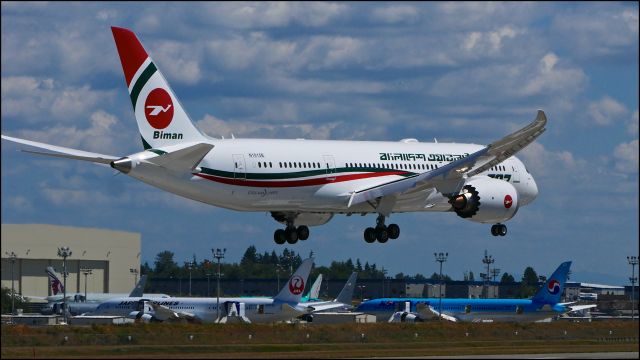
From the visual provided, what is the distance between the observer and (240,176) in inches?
2493

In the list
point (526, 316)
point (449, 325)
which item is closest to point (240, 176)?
point (449, 325)

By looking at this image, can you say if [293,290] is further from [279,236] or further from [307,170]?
[307,170]

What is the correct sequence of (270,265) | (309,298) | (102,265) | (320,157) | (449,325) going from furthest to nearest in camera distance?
1. (270,265)
2. (102,265)
3. (309,298)
4. (449,325)
5. (320,157)

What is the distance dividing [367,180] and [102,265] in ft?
330

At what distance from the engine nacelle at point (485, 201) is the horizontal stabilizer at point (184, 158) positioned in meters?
15.3

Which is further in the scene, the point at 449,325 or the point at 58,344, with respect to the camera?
the point at 449,325

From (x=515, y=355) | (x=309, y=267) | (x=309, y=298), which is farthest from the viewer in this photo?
(x=309, y=298)

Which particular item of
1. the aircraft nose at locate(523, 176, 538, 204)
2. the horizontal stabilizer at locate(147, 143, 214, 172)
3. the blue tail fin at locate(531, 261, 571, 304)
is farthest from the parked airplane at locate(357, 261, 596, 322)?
A: the horizontal stabilizer at locate(147, 143, 214, 172)

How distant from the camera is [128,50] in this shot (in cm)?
6341

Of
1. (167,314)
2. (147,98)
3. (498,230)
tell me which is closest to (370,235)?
(498,230)

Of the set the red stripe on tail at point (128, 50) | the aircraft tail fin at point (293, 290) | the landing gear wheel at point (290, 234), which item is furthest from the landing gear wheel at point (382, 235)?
the aircraft tail fin at point (293, 290)

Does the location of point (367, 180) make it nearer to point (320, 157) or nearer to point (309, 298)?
point (320, 157)

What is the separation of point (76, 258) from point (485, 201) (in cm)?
9481

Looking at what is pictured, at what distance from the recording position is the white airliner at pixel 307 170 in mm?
62188
